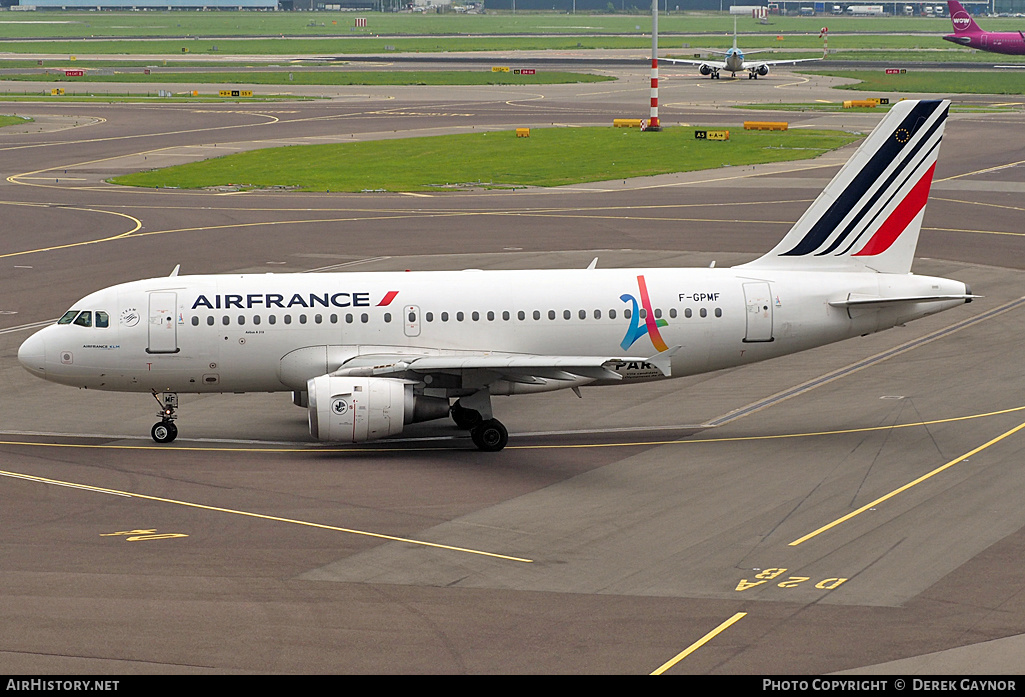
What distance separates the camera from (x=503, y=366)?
33.2 meters

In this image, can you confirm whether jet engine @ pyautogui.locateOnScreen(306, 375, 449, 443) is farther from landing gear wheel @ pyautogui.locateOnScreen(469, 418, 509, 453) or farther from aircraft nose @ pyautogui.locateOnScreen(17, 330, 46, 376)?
aircraft nose @ pyautogui.locateOnScreen(17, 330, 46, 376)

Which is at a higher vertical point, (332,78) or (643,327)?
(332,78)

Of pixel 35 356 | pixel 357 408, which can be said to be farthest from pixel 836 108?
pixel 35 356

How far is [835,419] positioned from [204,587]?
20508mm

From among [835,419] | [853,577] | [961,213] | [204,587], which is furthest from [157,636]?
[961,213]

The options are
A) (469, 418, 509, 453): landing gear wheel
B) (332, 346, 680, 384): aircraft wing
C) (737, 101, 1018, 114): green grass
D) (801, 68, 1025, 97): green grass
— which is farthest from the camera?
(801, 68, 1025, 97): green grass

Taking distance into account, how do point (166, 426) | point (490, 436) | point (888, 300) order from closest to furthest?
point (490, 436) → point (888, 300) → point (166, 426)

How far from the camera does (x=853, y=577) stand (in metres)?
24.9

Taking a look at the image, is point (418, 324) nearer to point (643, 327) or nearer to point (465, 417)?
point (465, 417)

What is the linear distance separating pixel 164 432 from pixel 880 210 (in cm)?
2169

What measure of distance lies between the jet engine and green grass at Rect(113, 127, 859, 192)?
176 feet

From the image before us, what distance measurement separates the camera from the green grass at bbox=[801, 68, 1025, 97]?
152 m

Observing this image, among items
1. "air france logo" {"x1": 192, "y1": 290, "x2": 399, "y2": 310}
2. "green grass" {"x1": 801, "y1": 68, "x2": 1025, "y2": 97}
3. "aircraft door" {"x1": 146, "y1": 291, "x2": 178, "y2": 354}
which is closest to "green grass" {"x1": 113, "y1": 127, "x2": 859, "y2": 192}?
"green grass" {"x1": 801, "y1": 68, "x2": 1025, "y2": 97}

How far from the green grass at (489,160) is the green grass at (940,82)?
153 feet
